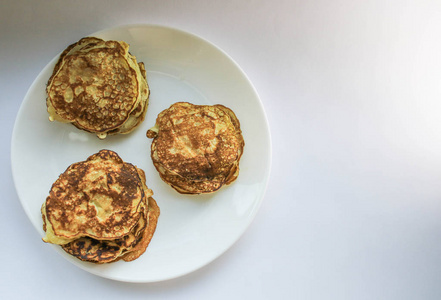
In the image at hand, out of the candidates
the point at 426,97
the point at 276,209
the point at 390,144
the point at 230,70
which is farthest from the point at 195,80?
the point at 426,97

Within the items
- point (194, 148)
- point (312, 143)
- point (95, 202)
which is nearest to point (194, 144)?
point (194, 148)

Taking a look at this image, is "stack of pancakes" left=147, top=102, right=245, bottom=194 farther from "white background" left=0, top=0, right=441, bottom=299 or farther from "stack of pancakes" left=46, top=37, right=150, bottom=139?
"white background" left=0, top=0, right=441, bottom=299

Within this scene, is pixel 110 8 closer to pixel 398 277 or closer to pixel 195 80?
pixel 195 80

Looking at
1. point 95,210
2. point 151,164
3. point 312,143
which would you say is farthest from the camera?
point 312,143

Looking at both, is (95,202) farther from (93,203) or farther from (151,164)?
(151,164)

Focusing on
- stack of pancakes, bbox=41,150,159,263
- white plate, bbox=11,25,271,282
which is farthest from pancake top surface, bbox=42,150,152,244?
white plate, bbox=11,25,271,282

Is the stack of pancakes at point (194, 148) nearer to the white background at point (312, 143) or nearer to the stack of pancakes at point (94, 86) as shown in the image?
the stack of pancakes at point (94, 86)

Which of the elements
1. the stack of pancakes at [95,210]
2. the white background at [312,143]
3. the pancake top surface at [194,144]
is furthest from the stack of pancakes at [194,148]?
the white background at [312,143]
